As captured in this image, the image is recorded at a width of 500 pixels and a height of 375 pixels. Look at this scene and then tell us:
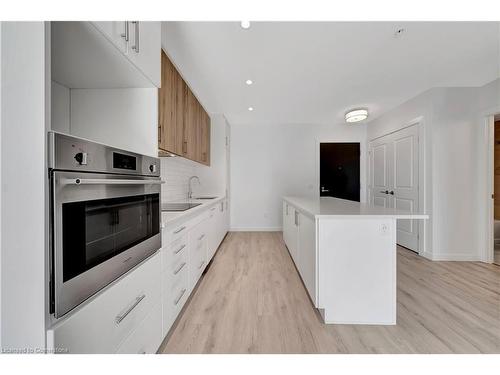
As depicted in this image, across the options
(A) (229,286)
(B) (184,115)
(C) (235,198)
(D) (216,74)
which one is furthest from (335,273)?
(C) (235,198)

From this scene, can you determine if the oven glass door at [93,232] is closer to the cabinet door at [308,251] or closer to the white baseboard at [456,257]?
the cabinet door at [308,251]

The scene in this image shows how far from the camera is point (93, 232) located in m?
0.86

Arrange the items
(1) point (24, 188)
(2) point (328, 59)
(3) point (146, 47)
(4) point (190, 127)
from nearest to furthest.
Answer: (1) point (24, 188), (3) point (146, 47), (2) point (328, 59), (4) point (190, 127)

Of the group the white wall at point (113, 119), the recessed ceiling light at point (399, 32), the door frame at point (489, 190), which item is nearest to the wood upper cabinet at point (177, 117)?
the white wall at point (113, 119)

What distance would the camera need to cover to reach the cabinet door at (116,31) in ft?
3.08

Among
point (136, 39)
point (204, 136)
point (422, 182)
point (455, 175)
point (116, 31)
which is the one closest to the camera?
point (116, 31)

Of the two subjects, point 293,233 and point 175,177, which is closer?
point 293,233

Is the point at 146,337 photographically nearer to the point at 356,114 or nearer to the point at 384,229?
the point at 384,229

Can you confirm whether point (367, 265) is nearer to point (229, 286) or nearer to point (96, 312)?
point (229, 286)

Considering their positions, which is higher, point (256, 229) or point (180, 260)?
point (180, 260)

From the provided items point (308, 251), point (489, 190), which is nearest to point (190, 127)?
point (308, 251)

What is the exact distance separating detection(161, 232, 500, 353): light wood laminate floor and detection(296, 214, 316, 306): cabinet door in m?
0.19

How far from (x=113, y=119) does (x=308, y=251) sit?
5.99ft

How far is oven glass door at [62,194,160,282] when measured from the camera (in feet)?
2.45
